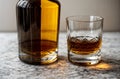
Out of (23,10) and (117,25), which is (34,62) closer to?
(23,10)

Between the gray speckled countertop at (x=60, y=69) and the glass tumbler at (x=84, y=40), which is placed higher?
the glass tumbler at (x=84, y=40)

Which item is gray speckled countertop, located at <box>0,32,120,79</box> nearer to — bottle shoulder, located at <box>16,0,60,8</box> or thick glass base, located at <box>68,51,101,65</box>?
thick glass base, located at <box>68,51,101,65</box>

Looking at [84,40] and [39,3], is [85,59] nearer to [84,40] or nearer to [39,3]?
[84,40]

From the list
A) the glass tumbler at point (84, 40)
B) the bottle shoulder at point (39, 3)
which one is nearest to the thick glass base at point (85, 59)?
the glass tumbler at point (84, 40)

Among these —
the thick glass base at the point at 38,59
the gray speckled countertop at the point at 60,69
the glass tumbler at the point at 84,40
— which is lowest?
the gray speckled countertop at the point at 60,69

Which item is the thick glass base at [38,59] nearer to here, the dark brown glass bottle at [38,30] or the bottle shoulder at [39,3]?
the dark brown glass bottle at [38,30]

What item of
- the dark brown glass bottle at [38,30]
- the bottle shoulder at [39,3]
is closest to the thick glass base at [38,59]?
the dark brown glass bottle at [38,30]

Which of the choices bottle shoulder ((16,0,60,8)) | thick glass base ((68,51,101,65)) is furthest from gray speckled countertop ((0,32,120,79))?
bottle shoulder ((16,0,60,8))

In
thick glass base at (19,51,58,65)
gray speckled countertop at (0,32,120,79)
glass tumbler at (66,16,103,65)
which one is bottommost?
gray speckled countertop at (0,32,120,79)

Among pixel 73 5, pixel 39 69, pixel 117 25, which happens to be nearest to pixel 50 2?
pixel 39 69
